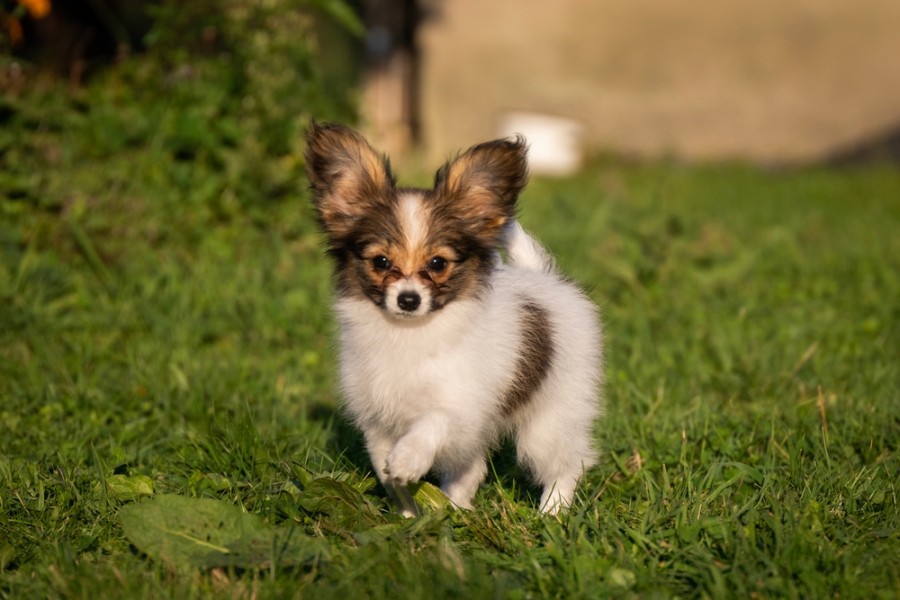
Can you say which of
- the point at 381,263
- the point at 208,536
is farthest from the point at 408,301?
the point at 208,536

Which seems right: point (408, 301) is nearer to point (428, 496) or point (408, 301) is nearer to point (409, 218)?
point (409, 218)

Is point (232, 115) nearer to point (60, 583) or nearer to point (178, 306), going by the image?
point (178, 306)

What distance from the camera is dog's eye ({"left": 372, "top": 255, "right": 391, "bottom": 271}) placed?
3.39m

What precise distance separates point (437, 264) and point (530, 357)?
0.48 m

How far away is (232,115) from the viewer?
23.2ft

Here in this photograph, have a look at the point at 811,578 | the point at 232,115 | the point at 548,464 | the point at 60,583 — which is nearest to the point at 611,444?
A: the point at 548,464

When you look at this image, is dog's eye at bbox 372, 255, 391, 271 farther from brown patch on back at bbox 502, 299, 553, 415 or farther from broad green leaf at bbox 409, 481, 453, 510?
broad green leaf at bbox 409, 481, 453, 510

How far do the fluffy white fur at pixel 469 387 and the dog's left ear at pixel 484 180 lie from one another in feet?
0.82

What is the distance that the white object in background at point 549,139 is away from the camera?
12.2 meters

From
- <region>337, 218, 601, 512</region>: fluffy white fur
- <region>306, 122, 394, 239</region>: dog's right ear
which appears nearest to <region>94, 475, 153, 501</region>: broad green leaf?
<region>337, 218, 601, 512</region>: fluffy white fur

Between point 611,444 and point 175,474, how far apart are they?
1.71m

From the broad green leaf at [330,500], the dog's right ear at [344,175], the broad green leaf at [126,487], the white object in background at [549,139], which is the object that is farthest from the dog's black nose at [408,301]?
the white object in background at [549,139]

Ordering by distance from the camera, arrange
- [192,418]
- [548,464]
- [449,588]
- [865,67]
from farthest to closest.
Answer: [865,67] < [192,418] < [548,464] < [449,588]

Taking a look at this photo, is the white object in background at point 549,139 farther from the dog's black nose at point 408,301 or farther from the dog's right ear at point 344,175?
the dog's black nose at point 408,301
